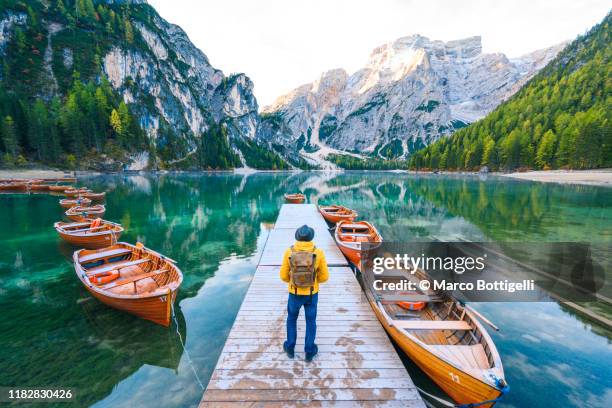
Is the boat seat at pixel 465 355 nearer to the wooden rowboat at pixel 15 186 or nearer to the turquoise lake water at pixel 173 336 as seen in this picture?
the turquoise lake water at pixel 173 336

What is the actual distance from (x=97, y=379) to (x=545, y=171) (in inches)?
4597

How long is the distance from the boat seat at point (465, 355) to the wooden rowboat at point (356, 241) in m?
7.12

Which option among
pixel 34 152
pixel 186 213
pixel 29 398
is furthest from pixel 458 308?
pixel 34 152

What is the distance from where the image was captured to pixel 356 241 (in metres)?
15.8

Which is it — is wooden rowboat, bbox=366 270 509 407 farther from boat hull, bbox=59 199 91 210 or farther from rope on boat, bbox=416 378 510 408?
boat hull, bbox=59 199 91 210

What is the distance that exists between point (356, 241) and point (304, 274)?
10756 mm

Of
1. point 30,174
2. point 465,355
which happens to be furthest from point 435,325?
point 30,174

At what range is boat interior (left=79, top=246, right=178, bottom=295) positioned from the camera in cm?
984

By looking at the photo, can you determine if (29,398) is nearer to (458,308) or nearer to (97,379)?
(97,379)

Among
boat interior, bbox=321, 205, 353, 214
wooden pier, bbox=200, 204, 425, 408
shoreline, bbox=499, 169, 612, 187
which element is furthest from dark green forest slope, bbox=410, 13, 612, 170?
wooden pier, bbox=200, 204, 425, 408

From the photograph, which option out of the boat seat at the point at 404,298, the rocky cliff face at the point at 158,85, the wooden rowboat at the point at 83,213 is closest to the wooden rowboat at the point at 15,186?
the wooden rowboat at the point at 83,213

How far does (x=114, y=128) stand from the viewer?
96625mm

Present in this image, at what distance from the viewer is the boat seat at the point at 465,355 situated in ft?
18.1

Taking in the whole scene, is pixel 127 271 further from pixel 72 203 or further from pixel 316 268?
pixel 72 203
